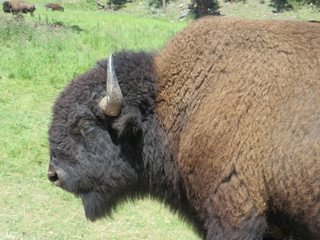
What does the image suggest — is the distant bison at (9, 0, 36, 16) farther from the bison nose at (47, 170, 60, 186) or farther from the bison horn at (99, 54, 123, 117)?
the bison horn at (99, 54, 123, 117)

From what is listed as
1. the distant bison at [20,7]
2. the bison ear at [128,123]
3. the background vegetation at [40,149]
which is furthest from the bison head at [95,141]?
the distant bison at [20,7]

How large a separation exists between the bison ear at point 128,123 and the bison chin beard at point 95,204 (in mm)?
536

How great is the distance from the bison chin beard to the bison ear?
1.76 ft

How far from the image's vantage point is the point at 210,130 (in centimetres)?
275

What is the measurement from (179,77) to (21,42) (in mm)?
9526

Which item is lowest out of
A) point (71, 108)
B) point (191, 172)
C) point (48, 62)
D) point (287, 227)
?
point (48, 62)

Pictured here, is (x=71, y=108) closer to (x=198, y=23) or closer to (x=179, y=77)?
(x=179, y=77)

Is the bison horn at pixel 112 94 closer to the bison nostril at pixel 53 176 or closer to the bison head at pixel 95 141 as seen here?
the bison head at pixel 95 141

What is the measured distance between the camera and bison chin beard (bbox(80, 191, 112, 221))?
11.0 feet

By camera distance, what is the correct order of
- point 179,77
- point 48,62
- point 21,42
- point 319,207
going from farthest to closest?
point 21,42 → point 48,62 → point 179,77 → point 319,207

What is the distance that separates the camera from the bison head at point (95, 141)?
306 centimetres

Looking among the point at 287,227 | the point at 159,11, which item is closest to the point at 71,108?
the point at 287,227

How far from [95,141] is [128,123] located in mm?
292

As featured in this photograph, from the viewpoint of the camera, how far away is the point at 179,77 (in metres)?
3.06
